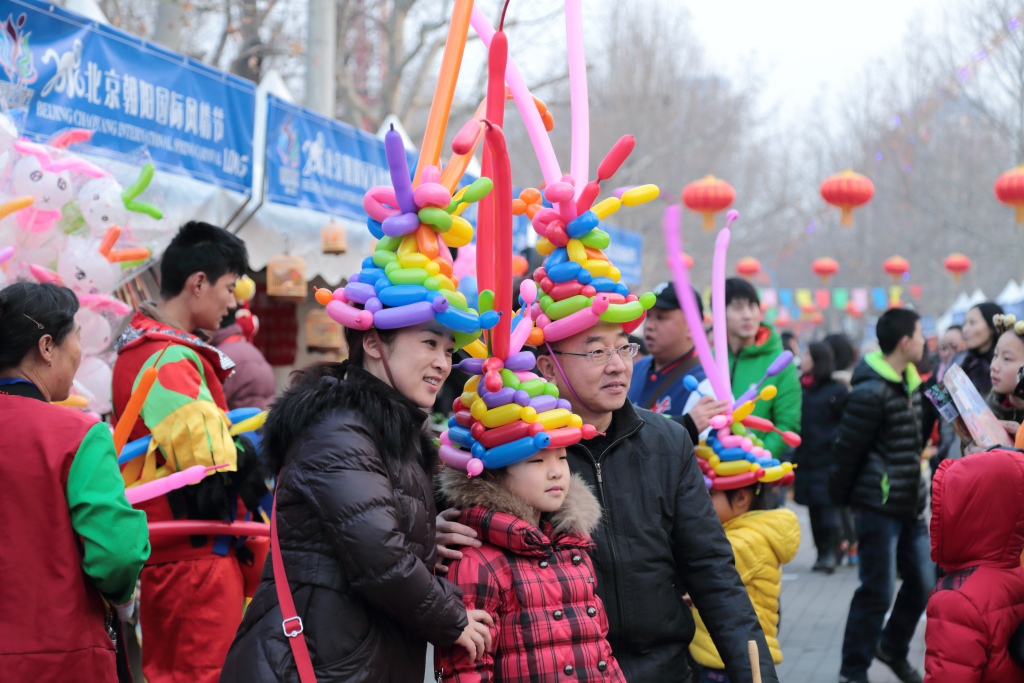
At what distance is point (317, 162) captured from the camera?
8648 mm

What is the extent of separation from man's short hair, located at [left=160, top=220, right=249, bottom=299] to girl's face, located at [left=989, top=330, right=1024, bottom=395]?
124 inches

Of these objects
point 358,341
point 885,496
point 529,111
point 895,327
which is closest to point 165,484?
point 358,341

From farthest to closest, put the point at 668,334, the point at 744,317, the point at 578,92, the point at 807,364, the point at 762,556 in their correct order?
the point at 807,364
the point at 744,317
the point at 668,334
the point at 762,556
the point at 578,92

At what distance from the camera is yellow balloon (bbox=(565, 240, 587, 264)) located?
125 inches

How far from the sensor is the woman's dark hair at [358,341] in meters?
2.75

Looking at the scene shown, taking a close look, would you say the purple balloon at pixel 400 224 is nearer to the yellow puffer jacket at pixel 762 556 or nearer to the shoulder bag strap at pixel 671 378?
the yellow puffer jacket at pixel 762 556

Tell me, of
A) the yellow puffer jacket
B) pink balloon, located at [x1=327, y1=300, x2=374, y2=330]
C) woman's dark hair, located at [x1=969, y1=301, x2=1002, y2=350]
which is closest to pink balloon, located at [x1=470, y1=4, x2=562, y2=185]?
pink balloon, located at [x1=327, y1=300, x2=374, y2=330]

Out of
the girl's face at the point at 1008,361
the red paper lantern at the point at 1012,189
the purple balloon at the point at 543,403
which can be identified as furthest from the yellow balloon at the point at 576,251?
the red paper lantern at the point at 1012,189

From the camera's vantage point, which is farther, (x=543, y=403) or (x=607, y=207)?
(x=607, y=207)

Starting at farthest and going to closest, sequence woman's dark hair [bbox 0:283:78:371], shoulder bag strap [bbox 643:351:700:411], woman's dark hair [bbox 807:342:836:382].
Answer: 1. woman's dark hair [bbox 807:342:836:382]
2. shoulder bag strap [bbox 643:351:700:411]
3. woman's dark hair [bbox 0:283:78:371]

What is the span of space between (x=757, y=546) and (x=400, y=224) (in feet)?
7.09

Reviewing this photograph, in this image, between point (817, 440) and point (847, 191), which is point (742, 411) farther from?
point (847, 191)

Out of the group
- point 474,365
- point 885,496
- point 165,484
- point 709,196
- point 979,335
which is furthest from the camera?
point 709,196

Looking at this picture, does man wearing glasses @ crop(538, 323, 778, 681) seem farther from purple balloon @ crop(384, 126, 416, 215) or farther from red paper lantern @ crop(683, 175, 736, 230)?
red paper lantern @ crop(683, 175, 736, 230)
